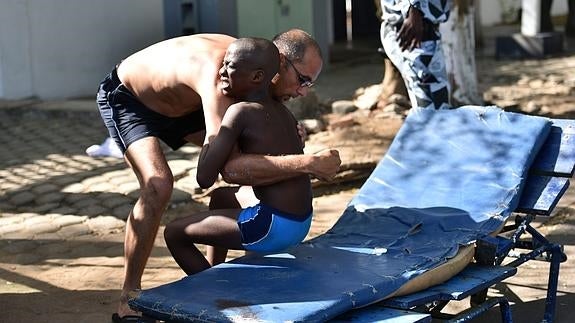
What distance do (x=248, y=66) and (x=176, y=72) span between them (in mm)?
513

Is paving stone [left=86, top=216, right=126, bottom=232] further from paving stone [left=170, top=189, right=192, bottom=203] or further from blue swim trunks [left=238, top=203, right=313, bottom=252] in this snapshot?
blue swim trunks [left=238, top=203, right=313, bottom=252]

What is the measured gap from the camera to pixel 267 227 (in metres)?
3.80

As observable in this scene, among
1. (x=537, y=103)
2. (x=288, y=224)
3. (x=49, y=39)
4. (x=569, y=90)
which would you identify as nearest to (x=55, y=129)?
(x=49, y=39)

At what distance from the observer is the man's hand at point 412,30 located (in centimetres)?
609

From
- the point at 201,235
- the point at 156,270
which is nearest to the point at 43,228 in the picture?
the point at 156,270

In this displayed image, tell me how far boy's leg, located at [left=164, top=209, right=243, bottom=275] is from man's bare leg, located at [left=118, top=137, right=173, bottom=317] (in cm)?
33

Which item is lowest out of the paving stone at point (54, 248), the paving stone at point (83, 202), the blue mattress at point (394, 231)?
the paving stone at point (83, 202)

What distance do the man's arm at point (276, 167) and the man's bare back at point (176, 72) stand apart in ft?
0.89

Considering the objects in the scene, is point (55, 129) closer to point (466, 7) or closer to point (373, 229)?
point (466, 7)

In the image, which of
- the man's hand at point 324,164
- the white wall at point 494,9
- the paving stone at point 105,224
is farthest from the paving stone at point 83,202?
the white wall at point 494,9

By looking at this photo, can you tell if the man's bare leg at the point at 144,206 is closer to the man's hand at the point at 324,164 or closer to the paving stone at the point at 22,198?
the man's hand at the point at 324,164

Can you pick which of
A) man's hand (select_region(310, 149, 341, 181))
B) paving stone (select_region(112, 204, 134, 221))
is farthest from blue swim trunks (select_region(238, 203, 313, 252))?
paving stone (select_region(112, 204, 134, 221))

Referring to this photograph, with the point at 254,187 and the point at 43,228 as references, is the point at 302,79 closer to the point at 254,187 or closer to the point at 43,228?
the point at 254,187

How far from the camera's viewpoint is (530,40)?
13891 mm
